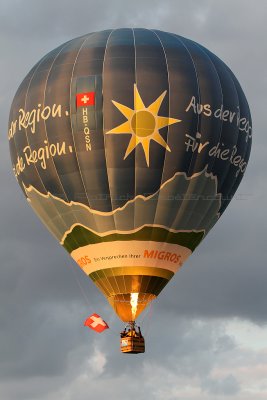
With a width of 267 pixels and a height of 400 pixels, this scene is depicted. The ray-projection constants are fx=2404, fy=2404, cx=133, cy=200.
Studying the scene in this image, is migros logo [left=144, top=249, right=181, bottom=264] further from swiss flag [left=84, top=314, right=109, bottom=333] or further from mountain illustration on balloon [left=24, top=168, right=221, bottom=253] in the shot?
swiss flag [left=84, top=314, right=109, bottom=333]

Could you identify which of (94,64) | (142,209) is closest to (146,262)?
(142,209)

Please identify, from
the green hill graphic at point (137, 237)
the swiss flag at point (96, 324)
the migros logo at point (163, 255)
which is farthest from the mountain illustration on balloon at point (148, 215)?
the swiss flag at point (96, 324)

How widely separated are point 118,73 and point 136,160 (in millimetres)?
3539

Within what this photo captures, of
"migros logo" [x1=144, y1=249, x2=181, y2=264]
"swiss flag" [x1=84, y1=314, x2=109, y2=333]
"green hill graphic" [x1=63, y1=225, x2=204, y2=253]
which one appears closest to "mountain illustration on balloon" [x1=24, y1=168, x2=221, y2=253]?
"green hill graphic" [x1=63, y1=225, x2=204, y2=253]

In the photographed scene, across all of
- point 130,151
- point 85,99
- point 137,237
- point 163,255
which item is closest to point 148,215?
point 137,237

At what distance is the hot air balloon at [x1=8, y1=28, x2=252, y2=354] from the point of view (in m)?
94.5

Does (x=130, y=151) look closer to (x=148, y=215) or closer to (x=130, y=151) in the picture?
(x=130, y=151)

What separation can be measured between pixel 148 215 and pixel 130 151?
8.82 feet

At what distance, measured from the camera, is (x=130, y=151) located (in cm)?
9431

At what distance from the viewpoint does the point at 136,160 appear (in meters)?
94.4

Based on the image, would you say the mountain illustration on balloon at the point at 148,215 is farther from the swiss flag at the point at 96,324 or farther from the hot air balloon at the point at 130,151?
the swiss flag at the point at 96,324

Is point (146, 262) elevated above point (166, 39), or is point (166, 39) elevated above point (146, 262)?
point (166, 39)

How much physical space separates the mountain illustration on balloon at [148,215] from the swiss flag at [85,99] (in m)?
3.94

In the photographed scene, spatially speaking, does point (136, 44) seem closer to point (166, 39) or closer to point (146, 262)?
point (166, 39)
